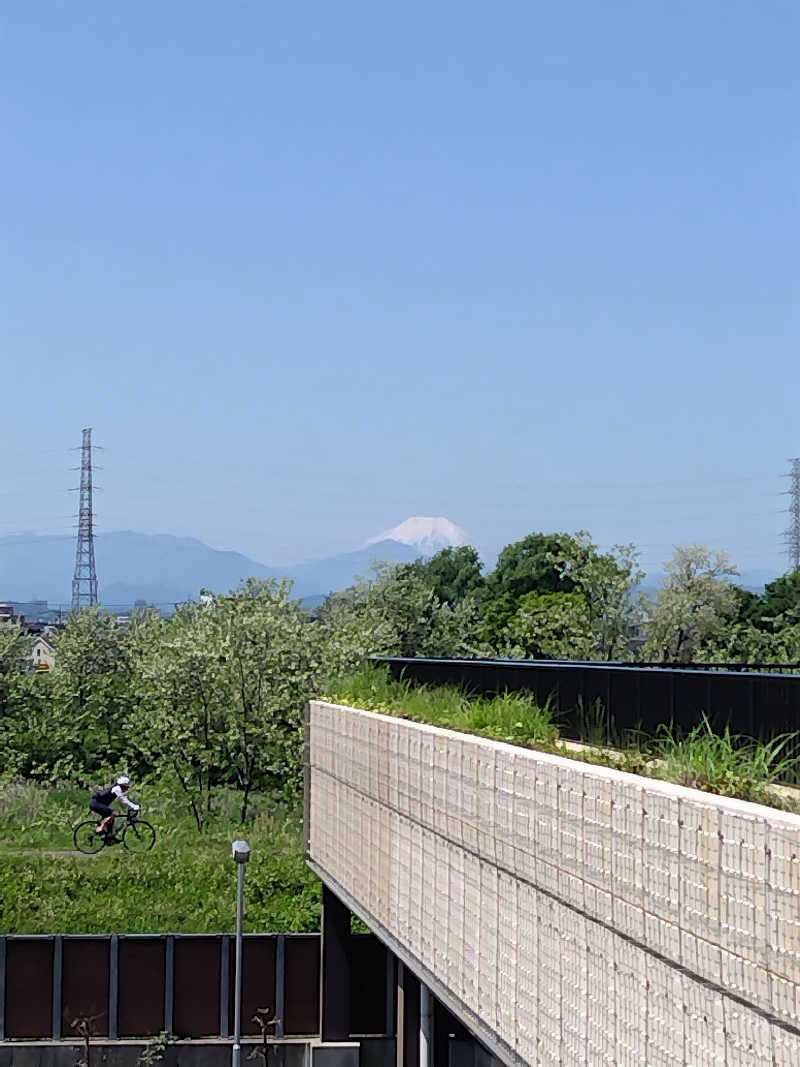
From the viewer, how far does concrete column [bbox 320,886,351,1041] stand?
2516 cm

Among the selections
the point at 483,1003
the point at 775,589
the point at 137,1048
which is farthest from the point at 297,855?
the point at 775,589

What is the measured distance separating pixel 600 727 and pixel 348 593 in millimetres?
76467

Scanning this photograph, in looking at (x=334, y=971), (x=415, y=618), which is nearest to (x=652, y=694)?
(x=334, y=971)

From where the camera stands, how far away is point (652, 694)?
12.2m

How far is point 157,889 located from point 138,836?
3.64 metres

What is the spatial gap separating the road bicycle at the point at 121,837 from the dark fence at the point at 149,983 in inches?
311

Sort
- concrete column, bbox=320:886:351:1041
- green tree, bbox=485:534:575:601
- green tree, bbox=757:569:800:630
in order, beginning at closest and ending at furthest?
1. concrete column, bbox=320:886:351:1041
2. green tree, bbox=757:569:800:630
3. green tree, bbox=485:534:575:601

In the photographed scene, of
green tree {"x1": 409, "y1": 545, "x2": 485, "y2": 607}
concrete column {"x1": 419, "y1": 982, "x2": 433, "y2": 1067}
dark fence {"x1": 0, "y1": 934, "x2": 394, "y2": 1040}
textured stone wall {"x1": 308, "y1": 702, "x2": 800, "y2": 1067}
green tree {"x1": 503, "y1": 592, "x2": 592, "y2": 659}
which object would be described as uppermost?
green tree {"x1": 409, "y1": 545, "x2": 485, "y2": 607}

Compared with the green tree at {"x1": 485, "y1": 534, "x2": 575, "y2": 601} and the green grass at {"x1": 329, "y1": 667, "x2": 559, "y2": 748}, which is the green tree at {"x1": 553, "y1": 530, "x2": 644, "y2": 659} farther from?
the green grass at {"x1": 329, "y1": 667, "x2": 559, "y2": 748}

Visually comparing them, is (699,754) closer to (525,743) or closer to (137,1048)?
(525,743)

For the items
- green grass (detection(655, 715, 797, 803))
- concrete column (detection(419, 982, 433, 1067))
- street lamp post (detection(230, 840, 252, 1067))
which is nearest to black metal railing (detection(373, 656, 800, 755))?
green grass (detection(655, 715, 797, 803))

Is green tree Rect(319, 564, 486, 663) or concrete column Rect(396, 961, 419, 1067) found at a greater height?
green tree Rect(319, 564, 486, 663)

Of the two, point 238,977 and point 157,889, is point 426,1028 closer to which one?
point 238,977

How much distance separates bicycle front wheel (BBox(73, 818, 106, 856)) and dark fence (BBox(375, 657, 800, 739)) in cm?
1960
